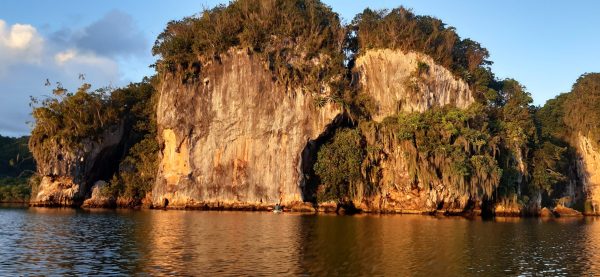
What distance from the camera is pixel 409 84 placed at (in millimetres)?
55688

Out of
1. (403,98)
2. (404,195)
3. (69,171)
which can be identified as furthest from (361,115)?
(69,171)

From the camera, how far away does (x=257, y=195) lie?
2172 inches

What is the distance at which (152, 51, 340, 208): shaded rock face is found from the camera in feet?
181

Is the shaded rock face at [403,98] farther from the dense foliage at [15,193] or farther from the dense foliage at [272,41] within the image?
the dense foliage at [15,193]

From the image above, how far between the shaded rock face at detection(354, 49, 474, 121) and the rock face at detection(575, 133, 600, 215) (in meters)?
16.4

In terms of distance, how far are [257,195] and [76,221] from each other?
71.0 feet

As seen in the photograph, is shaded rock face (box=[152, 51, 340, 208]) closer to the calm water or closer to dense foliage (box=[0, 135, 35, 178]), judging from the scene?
the calm water

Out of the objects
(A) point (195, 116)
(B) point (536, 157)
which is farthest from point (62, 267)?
(B) point (536, 157)

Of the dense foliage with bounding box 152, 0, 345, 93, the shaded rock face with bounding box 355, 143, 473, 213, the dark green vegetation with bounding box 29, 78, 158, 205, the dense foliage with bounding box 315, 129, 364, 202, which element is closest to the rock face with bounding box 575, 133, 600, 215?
the shaded rock face with bounding box 355, 143, 473, 213

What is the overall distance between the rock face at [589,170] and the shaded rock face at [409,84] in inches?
647

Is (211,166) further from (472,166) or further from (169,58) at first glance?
(472,166)

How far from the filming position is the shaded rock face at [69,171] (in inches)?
2258

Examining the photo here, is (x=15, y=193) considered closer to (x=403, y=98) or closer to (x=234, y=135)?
(x=234, y=135)

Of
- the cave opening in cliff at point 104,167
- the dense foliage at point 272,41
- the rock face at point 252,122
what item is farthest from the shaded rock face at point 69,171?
the dense foliage at point 272,41
